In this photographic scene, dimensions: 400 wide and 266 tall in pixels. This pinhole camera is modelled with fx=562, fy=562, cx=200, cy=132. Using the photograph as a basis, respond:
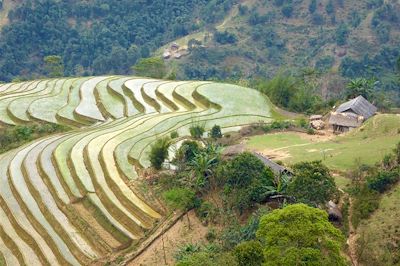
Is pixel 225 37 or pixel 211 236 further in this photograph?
pixel 225 37

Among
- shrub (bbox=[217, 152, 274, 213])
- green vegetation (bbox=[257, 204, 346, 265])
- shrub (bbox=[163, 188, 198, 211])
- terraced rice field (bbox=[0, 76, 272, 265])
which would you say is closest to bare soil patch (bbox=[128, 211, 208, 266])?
shrub (bbox=[163, 188, 198, 211])

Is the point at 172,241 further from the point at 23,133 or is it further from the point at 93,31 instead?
the point at 93,31

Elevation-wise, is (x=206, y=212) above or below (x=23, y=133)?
below

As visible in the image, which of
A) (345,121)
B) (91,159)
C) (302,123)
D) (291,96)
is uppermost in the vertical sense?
(91,159)

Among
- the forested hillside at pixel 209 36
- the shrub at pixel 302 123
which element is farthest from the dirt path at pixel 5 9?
the shrub at pixel 302 123

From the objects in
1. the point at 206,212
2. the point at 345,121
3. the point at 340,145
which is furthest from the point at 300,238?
the point at 345,121

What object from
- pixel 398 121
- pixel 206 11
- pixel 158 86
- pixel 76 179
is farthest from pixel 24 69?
pixel 398 121

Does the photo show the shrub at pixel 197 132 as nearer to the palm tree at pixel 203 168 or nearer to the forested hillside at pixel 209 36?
the palm tree at pixel 203 168

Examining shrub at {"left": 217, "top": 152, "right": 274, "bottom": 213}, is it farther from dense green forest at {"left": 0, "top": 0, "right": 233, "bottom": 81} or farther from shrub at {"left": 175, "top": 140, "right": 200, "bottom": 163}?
dense green forest at {"left": 0, "top": 0, "right": 233, "bottom": 81}
